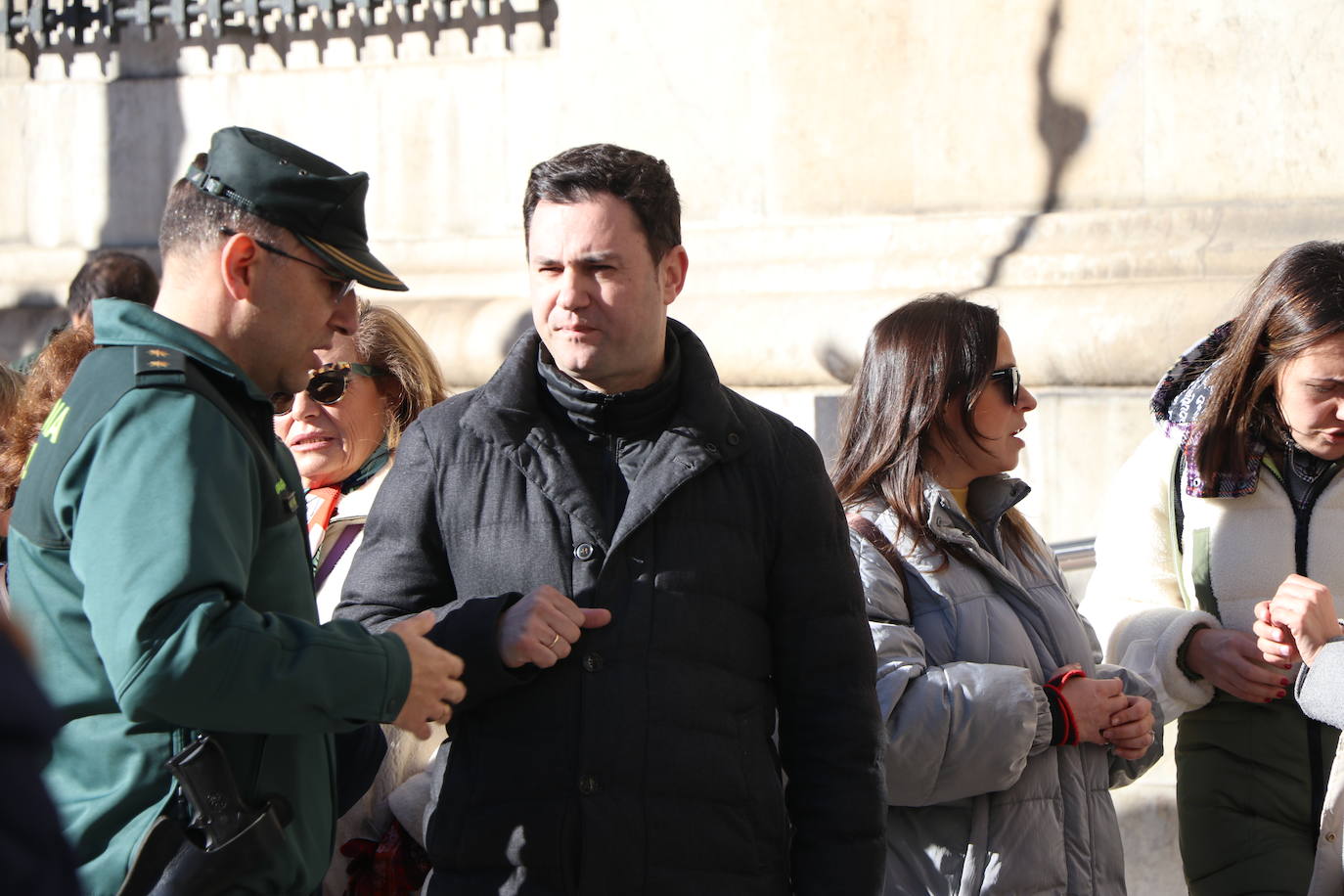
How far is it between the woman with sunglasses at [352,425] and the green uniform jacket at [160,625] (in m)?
1.18

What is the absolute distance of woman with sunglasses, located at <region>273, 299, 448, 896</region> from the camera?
3.34 metres

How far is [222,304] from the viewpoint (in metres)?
2.18

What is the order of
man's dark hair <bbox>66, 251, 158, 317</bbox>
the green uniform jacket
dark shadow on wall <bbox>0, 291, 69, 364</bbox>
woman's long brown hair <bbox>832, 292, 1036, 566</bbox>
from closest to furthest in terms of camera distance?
the green uniform jacket, woman's long brown hair <bbox>832, 292, 1036, 566</bbox>, man's dark hair <bbox>66, 251, 158, 317</bbox>, dark shadow on wall <bbox>0, 291, 69, 364</bbox>

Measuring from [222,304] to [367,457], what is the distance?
1415 millimetres

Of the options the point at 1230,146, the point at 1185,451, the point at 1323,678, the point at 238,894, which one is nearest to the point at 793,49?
the point at 1230,146

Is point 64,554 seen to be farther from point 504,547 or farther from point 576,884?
point 576,884

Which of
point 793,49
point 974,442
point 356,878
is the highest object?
point 793,49

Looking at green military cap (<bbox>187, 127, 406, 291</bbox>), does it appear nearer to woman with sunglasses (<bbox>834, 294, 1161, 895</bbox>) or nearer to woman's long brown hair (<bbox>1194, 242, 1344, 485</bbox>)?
woman with sunglasses (<bbox>834, 294, 1161, 895</bbox>)

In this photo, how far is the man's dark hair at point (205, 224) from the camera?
7.19 feet

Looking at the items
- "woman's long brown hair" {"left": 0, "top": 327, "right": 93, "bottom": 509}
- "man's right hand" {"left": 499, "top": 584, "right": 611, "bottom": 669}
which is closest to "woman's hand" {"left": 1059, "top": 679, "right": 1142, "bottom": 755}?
"man's right hand" {"left": 499, "top": 584, "right": 611, "bottom": 669}

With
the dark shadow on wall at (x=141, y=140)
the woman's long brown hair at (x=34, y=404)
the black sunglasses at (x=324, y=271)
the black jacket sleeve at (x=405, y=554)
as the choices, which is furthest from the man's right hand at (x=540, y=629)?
the dark shadow on wall at (x=141, y=140)

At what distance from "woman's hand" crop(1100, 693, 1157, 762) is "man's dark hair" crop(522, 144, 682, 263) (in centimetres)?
123

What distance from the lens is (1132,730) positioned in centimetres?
300

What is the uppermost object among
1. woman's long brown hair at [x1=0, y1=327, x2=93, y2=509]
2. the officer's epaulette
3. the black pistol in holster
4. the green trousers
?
the officer's epaulette
